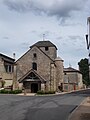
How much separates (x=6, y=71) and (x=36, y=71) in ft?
24.7

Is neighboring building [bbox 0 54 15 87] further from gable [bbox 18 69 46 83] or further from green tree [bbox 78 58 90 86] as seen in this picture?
green tree [bbox 78 58 90 86]

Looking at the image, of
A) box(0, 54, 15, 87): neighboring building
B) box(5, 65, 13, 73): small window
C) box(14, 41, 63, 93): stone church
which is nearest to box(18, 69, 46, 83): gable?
box(14, 41, 63, 93): stone church

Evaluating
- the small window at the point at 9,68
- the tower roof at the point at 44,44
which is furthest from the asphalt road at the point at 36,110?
the tower roof at the point at 44,44

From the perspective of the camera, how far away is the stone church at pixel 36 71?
61.8 metres

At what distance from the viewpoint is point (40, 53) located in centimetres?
6362

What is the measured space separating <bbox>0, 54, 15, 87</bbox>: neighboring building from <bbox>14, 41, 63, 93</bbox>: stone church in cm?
223

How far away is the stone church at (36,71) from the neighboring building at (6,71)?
7.33 ft

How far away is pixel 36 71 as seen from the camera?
63.2 metres

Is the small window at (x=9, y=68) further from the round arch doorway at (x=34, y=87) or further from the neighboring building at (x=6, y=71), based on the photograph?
the round arch doorway at (x=34, y=87)

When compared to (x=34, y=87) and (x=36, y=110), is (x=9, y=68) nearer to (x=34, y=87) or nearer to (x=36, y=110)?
(x=34, y=87)

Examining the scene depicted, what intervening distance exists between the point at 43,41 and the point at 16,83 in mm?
17438

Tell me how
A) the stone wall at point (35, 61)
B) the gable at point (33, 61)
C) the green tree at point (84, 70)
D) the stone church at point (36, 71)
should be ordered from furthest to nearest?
1. the green tree at point (84, 70)
2. the gable at point (33, 61)
3. the stone wall at point (35, 61)
4. the stone church at point (36, 71)

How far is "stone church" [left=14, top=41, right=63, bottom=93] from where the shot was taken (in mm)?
61781

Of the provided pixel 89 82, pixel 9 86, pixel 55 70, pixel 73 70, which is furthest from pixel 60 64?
pixel 89 82
